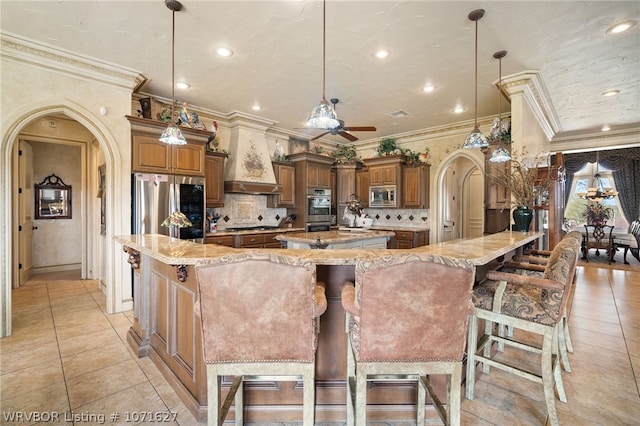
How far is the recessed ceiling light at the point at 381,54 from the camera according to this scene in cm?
321

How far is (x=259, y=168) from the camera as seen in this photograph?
5.65 m

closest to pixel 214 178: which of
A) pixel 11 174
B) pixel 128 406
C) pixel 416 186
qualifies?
pixel 11 174

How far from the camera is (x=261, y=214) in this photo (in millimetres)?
6160

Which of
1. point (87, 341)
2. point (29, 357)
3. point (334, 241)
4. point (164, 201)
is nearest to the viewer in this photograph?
point (29, 357)

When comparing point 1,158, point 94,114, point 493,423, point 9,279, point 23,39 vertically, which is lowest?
point 493,423

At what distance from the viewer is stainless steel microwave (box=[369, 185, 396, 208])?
6492 millimetres

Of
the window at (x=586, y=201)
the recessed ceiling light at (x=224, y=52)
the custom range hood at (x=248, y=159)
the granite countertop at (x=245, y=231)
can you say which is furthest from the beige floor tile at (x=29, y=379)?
the window at (x=586, y=201)

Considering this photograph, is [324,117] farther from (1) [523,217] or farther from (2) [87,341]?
(2) [87,341]

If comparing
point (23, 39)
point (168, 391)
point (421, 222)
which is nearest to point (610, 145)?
point (421, 222)

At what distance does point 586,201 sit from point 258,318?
11.0m

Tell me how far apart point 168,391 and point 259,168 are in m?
4.15

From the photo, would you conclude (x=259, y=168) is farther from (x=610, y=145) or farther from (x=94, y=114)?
(x=610, y=145)

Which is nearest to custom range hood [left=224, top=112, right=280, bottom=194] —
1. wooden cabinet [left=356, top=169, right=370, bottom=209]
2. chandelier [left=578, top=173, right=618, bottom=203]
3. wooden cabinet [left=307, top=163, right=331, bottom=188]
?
wooden cabinet [left=307, top=163, right=331, bottom=188]

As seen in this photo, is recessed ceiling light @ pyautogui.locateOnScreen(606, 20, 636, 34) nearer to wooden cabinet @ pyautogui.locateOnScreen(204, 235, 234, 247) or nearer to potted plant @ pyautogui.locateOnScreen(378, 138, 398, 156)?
potted plant @ pyautogui.locateOnScreen(378, 138, 398, 156)
